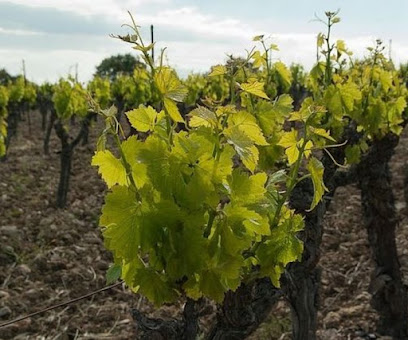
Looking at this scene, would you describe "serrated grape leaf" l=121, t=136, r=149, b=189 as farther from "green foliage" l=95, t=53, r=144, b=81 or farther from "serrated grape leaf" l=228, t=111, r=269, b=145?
"green foliage" l=95, t=53, r=144, b=81

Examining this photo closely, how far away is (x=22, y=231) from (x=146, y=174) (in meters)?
6.74

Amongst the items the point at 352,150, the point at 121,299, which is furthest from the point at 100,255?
the point at 352,150

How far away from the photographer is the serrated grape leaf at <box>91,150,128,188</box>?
1690mm

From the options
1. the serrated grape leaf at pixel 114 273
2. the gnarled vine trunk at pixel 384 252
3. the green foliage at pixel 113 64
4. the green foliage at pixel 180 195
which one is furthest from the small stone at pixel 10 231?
the green foliage at pixel 113 64

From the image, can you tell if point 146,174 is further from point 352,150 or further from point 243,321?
point 352,150

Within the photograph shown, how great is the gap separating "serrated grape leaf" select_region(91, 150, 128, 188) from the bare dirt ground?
12.6ft

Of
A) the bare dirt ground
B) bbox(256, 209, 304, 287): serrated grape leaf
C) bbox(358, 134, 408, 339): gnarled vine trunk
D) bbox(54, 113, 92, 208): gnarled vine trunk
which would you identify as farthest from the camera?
bbox(54, 113, 92, 208): gnarled vine trunk

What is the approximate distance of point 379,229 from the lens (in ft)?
17.6

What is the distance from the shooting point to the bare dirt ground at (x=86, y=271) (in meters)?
5.50

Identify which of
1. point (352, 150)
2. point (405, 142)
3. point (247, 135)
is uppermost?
point (247, 135)

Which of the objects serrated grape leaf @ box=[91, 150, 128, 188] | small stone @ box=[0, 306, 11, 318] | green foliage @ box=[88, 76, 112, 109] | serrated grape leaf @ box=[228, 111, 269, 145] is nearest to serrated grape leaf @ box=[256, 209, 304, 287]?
serrated grape leaf @ box=[228, 111, 269, 145]

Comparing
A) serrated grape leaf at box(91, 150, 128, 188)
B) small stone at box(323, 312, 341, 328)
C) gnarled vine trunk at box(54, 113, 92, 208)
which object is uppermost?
serrated grape leaf at box(91, 150, 128, 188)

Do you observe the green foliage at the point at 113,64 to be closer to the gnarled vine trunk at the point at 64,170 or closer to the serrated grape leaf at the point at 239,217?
the gnarled vine trunk at the point at 64,170

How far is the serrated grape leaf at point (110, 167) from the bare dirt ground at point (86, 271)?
12.6ft
